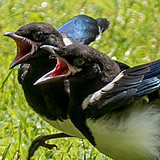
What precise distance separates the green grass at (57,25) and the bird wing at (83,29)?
0.63 m

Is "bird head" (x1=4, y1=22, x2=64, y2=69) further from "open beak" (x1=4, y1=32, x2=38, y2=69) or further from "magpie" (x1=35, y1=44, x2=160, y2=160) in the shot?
"magpie" (x1=35, y1=44, x2=160, y2=160)

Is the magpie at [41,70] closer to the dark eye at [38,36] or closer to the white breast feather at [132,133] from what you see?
the dark eye at [38,36]

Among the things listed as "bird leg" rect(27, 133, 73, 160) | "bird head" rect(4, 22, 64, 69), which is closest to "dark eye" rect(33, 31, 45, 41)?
"bird head" rect(4, 22, 64, 69)

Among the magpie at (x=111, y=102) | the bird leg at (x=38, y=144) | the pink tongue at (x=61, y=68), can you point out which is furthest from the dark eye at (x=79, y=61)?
the bird leg at (x=38, y=144)

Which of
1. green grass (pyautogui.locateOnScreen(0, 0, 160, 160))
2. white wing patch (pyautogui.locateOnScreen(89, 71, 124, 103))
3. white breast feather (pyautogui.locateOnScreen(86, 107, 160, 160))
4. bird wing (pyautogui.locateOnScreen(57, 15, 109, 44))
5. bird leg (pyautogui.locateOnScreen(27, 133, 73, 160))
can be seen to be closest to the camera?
white breast feather (pyautogui.locateOnScreen(86, 107, 160, 160))

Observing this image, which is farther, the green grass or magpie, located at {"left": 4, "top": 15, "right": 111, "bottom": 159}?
the green grass

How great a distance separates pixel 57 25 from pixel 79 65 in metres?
3.05

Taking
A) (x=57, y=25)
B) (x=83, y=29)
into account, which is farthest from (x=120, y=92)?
(x=57, y=25)

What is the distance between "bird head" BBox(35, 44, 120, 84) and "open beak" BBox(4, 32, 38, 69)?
30 centimetres

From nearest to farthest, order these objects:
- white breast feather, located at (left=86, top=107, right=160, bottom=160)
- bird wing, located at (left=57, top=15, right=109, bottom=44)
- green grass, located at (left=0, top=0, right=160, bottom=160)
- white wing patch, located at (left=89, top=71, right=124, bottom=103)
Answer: white breast feather, located at (left=86, top=107, right=160, bottom=160)
white wing patch, located at (left=89, top=71, right=124, bottom=103)
green grass, located at (left=0, top=0, right=160, bottom=160)
bird wing, located at (left=57, top=15, right=109, bottom=44)

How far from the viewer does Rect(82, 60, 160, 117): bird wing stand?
5094 millimetres

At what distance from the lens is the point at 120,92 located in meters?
5.12

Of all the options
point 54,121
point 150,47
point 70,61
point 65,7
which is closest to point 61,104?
point 54,121

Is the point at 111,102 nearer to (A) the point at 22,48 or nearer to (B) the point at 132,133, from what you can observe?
(B) the point at 132,133
